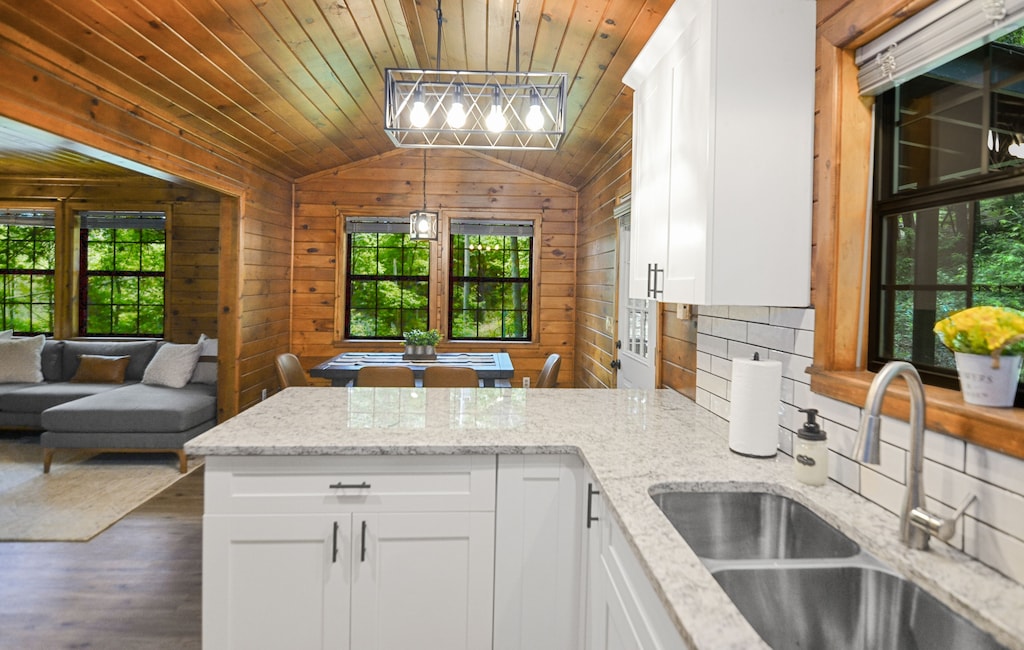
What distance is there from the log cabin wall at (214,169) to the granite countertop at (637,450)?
1.90 meters

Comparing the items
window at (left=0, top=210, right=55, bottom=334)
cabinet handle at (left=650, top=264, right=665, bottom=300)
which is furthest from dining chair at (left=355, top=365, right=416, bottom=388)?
window at (left=0, top=210, right=55, bottom=334)

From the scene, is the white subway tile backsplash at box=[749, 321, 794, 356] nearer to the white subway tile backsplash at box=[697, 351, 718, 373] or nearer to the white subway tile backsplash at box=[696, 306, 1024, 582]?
the white subway tile backsplash at box=[696, 306, 1024, 582]

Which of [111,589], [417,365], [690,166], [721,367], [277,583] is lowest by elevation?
[111,589]

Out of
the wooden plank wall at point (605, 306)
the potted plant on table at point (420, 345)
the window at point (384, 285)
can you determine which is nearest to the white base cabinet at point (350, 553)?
the wooden plank wall at point (605, 306)

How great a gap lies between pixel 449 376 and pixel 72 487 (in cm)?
261

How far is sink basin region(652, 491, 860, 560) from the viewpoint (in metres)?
1.48

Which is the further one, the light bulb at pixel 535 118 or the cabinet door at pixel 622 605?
the light bulb at pixel 535 118

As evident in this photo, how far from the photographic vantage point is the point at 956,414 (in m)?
1.16

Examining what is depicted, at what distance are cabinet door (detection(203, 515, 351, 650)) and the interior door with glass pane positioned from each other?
2074 mm

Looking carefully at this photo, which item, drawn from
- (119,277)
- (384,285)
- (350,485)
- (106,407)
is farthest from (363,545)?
(119,277)

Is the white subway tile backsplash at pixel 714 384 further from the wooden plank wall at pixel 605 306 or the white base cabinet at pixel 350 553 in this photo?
the white base cabinet at pixel 350 553

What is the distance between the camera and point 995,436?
107 centimetres

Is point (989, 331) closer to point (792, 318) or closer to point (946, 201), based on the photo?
point (946, 201)

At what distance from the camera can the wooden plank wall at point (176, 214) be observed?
5992 mm
